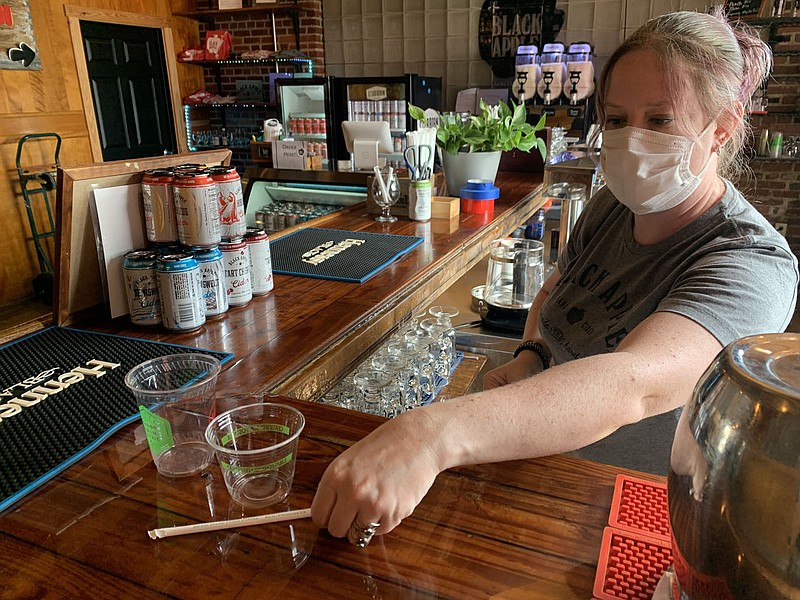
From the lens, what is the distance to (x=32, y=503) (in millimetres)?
768

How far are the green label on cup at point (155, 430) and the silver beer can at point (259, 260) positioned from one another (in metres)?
0.66

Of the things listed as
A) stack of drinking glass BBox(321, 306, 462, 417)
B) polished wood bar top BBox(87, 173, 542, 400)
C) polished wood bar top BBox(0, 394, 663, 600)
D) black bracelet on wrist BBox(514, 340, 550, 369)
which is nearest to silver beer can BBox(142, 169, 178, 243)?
polished wood bar top BBox(87, 173, 542, 400)

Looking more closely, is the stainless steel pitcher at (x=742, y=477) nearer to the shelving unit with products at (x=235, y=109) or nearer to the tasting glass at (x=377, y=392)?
the tasting glass at (x=377, y=392)

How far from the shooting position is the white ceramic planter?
2.69 m

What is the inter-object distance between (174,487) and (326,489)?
26cm

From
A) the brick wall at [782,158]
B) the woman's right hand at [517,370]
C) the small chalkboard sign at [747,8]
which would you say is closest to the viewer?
the woman's right hand at [517,370]

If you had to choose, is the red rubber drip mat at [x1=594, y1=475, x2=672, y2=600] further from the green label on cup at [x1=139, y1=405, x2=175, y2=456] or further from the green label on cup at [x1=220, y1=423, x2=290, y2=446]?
the green label on cup at [x1=139, y1=405, x2=175, y2=456]

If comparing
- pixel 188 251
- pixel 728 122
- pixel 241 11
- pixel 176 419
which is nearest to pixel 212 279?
pixel 188 251

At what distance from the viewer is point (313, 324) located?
1.33m

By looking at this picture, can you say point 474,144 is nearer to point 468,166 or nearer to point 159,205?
point 468,166

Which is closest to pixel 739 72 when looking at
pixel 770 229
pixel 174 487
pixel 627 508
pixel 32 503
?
pixel 770 229

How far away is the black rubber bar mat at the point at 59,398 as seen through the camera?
0.84 m

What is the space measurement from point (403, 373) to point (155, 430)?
81 centimetres

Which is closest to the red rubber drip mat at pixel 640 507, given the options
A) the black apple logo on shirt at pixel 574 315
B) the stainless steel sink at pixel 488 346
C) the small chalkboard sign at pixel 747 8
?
the black apple logo on shirt at pixel 574 315
